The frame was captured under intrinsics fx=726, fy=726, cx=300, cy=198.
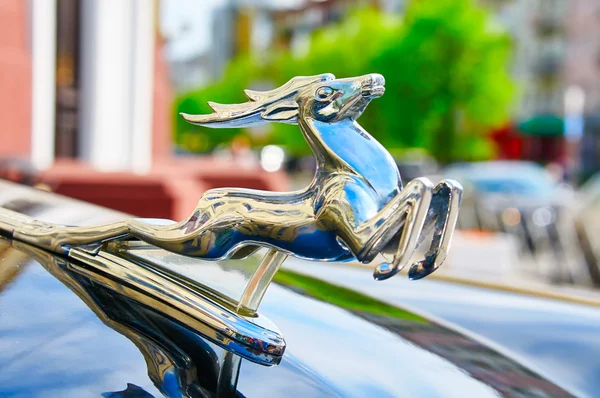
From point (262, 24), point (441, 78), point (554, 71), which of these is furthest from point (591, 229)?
point (262, 24)

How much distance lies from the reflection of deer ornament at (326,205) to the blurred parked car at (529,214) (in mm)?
7782

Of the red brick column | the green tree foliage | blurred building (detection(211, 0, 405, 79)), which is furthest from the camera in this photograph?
blurred building (detection(211, 0, 405, 79))

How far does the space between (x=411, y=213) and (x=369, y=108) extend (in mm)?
30282

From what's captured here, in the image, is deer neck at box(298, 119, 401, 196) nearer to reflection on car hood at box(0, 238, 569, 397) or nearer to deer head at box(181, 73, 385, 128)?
deer head at box(181, 73, 385, 128)

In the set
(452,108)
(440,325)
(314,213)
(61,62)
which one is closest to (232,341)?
(314,213)

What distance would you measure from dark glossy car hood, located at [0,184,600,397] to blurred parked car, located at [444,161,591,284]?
7135 mm

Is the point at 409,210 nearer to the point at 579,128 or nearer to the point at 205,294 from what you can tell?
the point at 205,294

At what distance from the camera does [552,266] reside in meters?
9.53

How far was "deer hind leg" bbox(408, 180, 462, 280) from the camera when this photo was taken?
75 centimetres

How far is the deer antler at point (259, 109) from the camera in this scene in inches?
31.1

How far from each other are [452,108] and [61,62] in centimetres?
2307

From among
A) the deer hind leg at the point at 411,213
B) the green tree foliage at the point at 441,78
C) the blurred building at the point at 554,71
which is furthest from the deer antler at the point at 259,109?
the blurred building at the point at 554,71

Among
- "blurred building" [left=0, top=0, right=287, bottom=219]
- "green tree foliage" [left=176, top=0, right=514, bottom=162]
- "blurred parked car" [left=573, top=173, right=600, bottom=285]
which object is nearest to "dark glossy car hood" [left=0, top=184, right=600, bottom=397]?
"blurred building" [left=0, top=0, right=287, bottom=219]

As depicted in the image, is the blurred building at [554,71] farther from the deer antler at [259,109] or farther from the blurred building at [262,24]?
the deer antler at [259,109]
